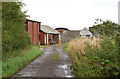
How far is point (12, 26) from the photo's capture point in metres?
9.67

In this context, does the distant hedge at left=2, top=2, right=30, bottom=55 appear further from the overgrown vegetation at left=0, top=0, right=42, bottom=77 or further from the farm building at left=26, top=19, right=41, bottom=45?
the farm building at left=26, top=19, right=41, bottom=45

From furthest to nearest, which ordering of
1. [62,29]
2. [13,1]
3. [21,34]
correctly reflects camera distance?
1. [62,29]
2. [21,34]
3. [13,1]

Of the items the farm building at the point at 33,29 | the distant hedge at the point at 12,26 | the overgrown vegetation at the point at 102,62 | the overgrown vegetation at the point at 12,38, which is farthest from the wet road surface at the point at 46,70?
the farm building at the point at 33,29

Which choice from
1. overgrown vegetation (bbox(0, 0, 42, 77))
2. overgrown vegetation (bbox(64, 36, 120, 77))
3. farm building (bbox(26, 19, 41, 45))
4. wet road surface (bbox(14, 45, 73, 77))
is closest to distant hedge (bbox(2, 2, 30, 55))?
overgrown vegetation (bbox(0, 0, 42, 77))

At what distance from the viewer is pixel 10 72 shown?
23.0 feet

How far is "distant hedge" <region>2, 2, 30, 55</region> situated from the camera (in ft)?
27.6

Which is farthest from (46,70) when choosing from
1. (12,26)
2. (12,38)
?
(12,26)

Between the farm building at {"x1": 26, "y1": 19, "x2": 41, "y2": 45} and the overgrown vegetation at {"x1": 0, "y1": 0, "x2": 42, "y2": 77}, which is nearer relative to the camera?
the overgrown vegetation at {"x1": 0, "y1": 0, "x2": 42, "y2": 77}

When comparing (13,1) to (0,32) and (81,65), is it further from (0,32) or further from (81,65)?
(81,65)

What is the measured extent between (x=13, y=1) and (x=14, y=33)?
2.17 metres

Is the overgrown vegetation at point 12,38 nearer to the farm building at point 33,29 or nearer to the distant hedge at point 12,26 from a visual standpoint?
the distant hedge at point 12,26

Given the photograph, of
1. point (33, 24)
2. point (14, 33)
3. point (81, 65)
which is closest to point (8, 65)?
point (14, 33)

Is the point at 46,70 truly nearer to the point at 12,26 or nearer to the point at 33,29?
the point at 12,26

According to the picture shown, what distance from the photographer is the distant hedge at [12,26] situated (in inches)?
331
